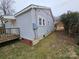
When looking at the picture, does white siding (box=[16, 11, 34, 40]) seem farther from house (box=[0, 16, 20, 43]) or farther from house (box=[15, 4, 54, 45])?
house (box=[0, 16, 20, 43])

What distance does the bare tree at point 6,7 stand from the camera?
36531 millimetres

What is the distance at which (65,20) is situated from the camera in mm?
15680

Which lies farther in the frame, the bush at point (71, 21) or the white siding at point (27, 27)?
the bush at point (71, 21)

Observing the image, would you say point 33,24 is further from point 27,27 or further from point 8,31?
point 8,31

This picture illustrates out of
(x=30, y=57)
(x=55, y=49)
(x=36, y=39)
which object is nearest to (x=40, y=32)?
(x=36, y=39)

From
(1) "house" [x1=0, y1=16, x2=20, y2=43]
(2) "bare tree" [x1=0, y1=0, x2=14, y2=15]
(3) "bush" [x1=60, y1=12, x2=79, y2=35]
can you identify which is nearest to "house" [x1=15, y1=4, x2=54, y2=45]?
(1) "house" [x1=0, y1=16, x2=20, y2=43]

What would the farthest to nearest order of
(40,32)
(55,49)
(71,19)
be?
(71,19) → (40,32) → (55,49)

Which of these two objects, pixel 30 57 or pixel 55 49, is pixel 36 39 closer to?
pixel 55 49

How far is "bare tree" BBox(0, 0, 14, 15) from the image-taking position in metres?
36.5

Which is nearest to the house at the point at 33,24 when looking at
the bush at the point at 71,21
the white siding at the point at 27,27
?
the white siding at the point at 27,27

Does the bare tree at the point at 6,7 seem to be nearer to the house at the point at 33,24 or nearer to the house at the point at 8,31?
the house at the point at 8,31

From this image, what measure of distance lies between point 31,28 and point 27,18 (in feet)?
4.94

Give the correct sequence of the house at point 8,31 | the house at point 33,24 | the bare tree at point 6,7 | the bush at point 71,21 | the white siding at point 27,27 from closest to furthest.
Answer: the house at point 33,24 → the white siding at point 27,27 → the house at point 8,31 → the bush at point 71,21 → the bare tree at point 6,7

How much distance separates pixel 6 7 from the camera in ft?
123
